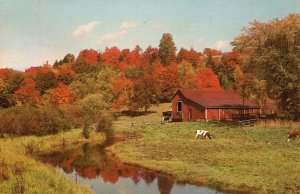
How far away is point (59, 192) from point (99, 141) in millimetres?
27859

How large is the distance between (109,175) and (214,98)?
38489 millimetres

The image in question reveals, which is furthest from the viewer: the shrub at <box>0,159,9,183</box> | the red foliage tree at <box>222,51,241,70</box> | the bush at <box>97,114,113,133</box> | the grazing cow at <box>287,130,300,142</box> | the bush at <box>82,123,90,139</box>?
the red foliage tree at <box>222,51,241,70</box>

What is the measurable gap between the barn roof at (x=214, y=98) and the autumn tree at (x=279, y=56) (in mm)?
11949

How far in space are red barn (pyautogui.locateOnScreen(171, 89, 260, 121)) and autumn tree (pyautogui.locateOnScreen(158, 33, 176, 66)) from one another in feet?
224

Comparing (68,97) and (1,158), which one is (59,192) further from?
(68,97)

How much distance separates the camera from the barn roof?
6012cm

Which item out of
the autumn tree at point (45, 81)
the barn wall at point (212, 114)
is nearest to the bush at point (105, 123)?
the barn wall at point (212, 114)

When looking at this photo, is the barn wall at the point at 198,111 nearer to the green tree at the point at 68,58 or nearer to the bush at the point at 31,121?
the bush at the point at 31,121

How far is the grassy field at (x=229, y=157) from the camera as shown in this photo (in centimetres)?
2252

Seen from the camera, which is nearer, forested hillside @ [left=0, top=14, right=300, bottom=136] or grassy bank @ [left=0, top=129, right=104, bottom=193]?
grassy bank @ [left=0, top=129, right=104, bottom=193]

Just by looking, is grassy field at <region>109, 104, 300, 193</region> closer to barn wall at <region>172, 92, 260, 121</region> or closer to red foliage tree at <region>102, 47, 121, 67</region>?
barn wall at <region>172, 92, 260, 121</region>

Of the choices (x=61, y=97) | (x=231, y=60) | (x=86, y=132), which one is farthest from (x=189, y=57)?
(x=86, y=132)

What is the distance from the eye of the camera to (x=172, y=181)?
24859mm

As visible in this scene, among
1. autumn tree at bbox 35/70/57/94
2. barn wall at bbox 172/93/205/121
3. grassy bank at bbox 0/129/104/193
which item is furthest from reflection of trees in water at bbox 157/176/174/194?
autumn tree at bbox 35/70/57/94
